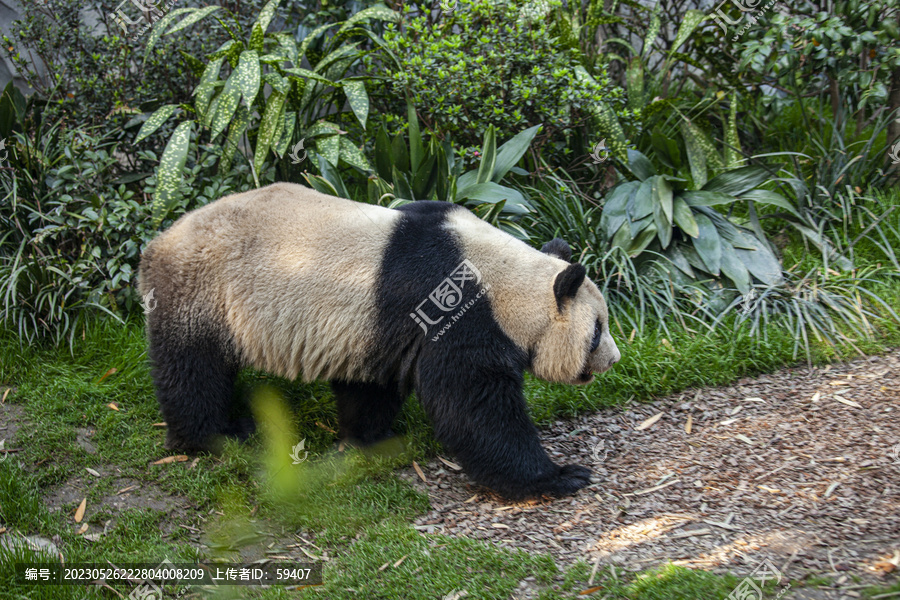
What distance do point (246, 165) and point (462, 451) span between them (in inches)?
141

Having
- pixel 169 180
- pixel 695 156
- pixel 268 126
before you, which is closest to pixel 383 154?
pixel 268 126

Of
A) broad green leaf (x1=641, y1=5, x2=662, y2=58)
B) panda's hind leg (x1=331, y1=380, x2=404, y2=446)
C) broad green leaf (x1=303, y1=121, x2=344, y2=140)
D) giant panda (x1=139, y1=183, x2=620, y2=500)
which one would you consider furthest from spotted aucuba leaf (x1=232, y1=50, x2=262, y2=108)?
broad green leaf (x1=641, y1=5, x2=662, y2=58)

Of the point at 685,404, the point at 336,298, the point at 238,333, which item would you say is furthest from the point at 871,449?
the point at 238,333

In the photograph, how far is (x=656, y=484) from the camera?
3.83 meters

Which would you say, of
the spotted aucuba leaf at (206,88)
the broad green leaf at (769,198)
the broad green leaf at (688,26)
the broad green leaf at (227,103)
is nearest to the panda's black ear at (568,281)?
the broad green leaf at (769,198)

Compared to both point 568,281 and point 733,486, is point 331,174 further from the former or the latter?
point 733,486

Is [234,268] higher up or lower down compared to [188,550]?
higher up

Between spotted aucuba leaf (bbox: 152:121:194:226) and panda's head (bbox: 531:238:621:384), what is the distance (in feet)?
10.5

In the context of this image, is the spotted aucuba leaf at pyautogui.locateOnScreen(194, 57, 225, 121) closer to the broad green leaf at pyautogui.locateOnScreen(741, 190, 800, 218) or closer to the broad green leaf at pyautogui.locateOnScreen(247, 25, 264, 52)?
the broad green leaf at pyautogui.locateOnScreen(247, 25, 264, 52)

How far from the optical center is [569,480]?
3.80m

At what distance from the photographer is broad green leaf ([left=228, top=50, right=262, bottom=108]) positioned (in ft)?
17.7

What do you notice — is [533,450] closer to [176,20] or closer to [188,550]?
[188,550]

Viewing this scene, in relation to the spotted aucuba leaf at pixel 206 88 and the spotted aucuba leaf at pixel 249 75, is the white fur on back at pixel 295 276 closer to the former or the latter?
the spotted aucuba leaf at pixel 249 75

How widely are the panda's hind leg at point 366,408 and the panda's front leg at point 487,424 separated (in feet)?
2.14
